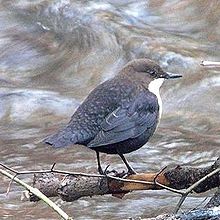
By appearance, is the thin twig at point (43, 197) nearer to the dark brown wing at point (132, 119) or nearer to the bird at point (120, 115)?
the bird at point (120, 115)

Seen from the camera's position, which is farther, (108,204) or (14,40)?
(14,40)

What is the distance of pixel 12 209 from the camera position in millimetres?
4359

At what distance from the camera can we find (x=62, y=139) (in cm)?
285

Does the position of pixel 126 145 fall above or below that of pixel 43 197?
below

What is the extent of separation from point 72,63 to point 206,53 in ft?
4.08

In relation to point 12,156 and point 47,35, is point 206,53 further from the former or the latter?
point 12,156

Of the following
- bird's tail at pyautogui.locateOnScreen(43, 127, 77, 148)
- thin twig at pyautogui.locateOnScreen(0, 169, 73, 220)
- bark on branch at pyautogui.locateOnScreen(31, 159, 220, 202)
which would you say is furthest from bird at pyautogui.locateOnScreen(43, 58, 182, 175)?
thin twig at pyautogui.locateOnScreen(0, 169, 73, 220)

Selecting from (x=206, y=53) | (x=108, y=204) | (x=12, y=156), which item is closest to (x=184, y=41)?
(x=206, y=53)

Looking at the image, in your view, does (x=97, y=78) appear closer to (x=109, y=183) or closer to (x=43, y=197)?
(x=109, y=183)

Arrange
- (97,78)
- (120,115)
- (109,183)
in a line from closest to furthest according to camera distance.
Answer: (109,183) < (120,115) < (97,78)

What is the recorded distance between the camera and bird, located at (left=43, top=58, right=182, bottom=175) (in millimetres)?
3031

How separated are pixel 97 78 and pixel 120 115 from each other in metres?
3.65

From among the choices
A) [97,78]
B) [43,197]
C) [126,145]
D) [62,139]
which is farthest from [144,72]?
[97,78]

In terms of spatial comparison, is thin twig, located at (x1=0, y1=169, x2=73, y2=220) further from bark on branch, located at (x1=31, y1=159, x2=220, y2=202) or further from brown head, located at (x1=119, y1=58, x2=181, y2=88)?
brown head, located at (x1=119, y1=58, x2=181, y2=88)
